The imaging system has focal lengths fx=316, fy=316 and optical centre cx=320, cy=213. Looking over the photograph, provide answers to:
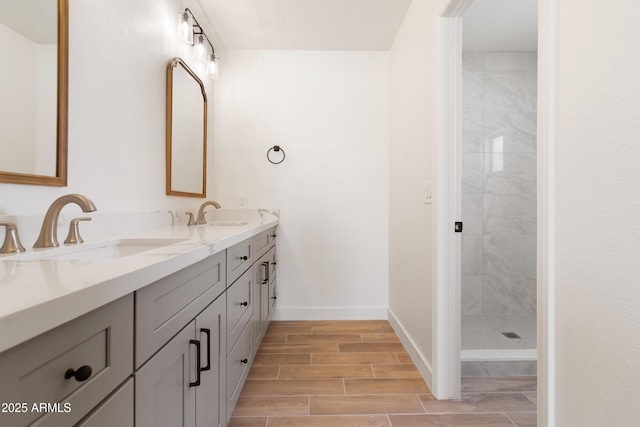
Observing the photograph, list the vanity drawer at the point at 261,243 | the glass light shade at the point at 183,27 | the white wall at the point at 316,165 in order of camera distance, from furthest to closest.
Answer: the white wall at the point at 316,165 < the glass light shade at the point at 183,27 < the vanity drawer at the point at 261,243

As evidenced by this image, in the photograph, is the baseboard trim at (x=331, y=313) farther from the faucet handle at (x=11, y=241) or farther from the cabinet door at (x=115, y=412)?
the cabinet door at (x=115, y=412)

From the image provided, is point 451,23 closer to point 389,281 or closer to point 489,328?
point 389,281

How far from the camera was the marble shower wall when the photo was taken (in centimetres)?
285

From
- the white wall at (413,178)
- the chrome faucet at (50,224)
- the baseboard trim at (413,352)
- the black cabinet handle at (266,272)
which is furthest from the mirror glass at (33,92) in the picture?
the baseboard trim at (413,352)

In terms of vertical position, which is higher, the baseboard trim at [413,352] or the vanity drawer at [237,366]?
the vanity drawer at [237,366]

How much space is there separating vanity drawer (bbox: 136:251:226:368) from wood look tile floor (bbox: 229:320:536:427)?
2.71 feet

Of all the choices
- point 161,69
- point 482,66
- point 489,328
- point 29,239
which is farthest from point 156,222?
point 482,66

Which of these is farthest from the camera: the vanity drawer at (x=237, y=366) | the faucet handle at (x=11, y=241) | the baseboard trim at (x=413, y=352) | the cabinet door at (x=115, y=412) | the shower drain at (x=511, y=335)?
the shower drain at (x=511, y=335)

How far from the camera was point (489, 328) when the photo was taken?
2.51 metres

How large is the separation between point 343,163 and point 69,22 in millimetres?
2031

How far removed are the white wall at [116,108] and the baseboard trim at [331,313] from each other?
56.0 inches

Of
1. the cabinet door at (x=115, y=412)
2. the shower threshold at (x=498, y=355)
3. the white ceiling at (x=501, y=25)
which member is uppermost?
the white ceiling at (x=501, y=25)

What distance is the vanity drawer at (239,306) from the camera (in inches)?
52.7

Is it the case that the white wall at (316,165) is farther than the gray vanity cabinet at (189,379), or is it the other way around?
the white wall at (316,165)
